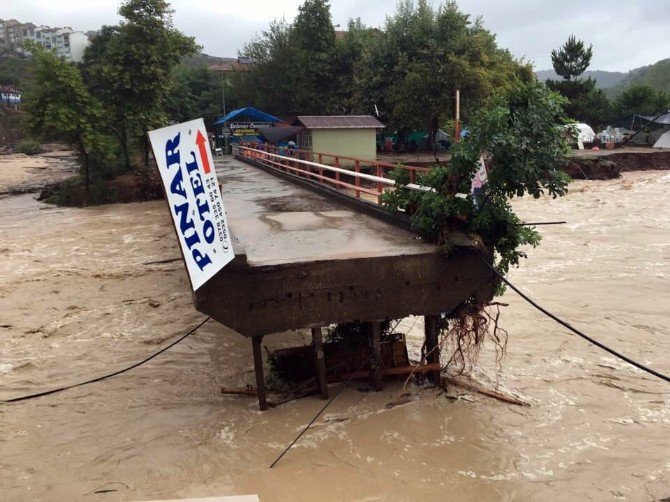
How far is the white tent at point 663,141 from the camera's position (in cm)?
3950

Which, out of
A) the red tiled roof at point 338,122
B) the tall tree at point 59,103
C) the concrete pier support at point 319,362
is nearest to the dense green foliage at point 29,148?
the tall tree at point 59,103

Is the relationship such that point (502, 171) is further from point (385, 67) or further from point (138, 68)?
point (385, 67)

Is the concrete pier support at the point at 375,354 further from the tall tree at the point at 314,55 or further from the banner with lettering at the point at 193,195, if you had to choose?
the tall tree at the point at 314,55

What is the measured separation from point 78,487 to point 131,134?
1132 inches

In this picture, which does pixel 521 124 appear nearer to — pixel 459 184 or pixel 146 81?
pixel 459 184

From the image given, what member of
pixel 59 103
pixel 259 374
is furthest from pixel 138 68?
pixel 259 374

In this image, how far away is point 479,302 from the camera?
6.35 m

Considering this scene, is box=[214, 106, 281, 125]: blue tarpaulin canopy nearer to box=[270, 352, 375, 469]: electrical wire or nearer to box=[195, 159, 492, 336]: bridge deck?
box=[195, 159, 492, 336]: bridge deck

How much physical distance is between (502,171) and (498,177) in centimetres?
7

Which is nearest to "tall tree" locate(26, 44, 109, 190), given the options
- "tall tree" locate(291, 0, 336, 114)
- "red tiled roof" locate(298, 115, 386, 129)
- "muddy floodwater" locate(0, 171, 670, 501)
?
"red tiled roof" locate(298, 115, 386, 129)

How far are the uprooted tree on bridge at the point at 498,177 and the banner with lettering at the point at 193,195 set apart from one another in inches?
99.6

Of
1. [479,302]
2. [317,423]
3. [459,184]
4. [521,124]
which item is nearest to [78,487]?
[317,423]

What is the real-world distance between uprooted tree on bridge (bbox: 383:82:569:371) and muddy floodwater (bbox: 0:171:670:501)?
53.3 inches

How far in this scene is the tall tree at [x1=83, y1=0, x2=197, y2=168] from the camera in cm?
2752
